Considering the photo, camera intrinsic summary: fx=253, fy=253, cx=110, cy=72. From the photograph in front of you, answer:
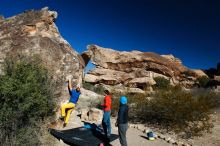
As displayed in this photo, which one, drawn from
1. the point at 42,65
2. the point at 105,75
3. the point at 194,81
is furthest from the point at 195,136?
the point at 194,81

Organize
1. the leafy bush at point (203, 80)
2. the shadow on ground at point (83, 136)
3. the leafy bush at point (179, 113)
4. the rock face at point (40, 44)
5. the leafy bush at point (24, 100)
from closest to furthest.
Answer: the leafy bush at point (24, 100)
the shadow on ground at point (83, 136)
the rock face at point (40, 44)
the leafy bush at point (179, 113)
the leafy bush at point (203, 80)

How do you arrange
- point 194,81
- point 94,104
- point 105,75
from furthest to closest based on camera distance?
point 194,81, point 105,75, point 94,104

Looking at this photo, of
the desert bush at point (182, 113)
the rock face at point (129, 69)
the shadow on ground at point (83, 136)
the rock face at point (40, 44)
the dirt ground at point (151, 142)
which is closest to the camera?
the shadow on ground at point (83, 136)

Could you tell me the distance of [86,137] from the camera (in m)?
8.80

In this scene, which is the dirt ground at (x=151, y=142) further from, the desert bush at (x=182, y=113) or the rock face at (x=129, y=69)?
the rock face at (x=129, y=69)

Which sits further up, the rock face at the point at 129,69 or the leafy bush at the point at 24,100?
the rock face at the point at 129,69

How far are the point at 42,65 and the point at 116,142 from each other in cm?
359

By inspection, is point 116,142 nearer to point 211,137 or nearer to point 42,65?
point 42,65

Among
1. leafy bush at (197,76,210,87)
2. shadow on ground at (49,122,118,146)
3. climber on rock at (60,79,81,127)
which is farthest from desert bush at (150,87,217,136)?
leafy bush at (197,76,210,87)

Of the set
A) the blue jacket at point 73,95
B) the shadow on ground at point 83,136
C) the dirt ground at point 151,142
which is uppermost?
the blue jacket at point 73,95

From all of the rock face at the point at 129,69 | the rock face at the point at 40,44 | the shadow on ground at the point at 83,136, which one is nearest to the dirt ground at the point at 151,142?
the shadow on ground at the point at 83,136

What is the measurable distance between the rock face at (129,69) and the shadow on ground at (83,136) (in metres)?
26.1

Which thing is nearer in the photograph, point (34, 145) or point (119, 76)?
point (34, 145)

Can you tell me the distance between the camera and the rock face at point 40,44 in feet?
27.1
